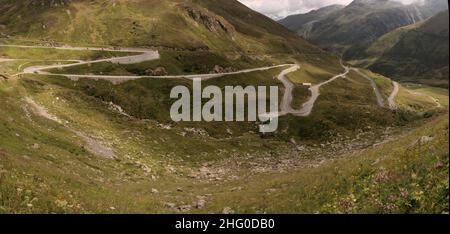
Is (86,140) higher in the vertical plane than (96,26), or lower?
higher

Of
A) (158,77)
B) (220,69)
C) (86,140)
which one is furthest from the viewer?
(220,69)

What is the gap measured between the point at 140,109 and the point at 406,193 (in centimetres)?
7641

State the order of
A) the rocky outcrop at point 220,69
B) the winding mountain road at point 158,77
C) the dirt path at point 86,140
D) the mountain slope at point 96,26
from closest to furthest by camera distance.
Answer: the dirt path at point 86,140
the winding mountain road at point 158,77
the rocky outcrop at point 220,69
the mountain slope at point 96,26

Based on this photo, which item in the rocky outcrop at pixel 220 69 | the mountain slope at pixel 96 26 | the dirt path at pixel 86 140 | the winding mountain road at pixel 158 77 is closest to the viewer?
the dirt path at pixel 86 140

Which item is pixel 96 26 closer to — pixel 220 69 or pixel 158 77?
pixel 220 69

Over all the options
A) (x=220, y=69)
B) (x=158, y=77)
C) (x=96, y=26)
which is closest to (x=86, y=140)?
(x=158, y=77)

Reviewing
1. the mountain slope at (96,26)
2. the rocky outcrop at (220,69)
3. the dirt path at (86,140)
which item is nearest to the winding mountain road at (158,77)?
the rocky outcrop at (220,69)

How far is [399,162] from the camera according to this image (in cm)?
2306

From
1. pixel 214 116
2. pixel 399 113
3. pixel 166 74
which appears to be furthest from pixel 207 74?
pixel 399 113

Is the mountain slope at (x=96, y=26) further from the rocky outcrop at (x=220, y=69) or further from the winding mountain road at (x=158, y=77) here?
the rocky outcrop at (x=220, y=69)

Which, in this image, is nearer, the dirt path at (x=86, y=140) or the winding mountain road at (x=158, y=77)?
the dirt path at (x=86, y=140)

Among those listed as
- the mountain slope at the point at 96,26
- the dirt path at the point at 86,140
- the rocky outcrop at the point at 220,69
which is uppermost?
the dirt path at the point at 86,140

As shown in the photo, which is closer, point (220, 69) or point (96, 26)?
point (220, 69)

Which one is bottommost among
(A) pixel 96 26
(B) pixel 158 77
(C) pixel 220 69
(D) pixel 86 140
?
(C) pixel 220 69
